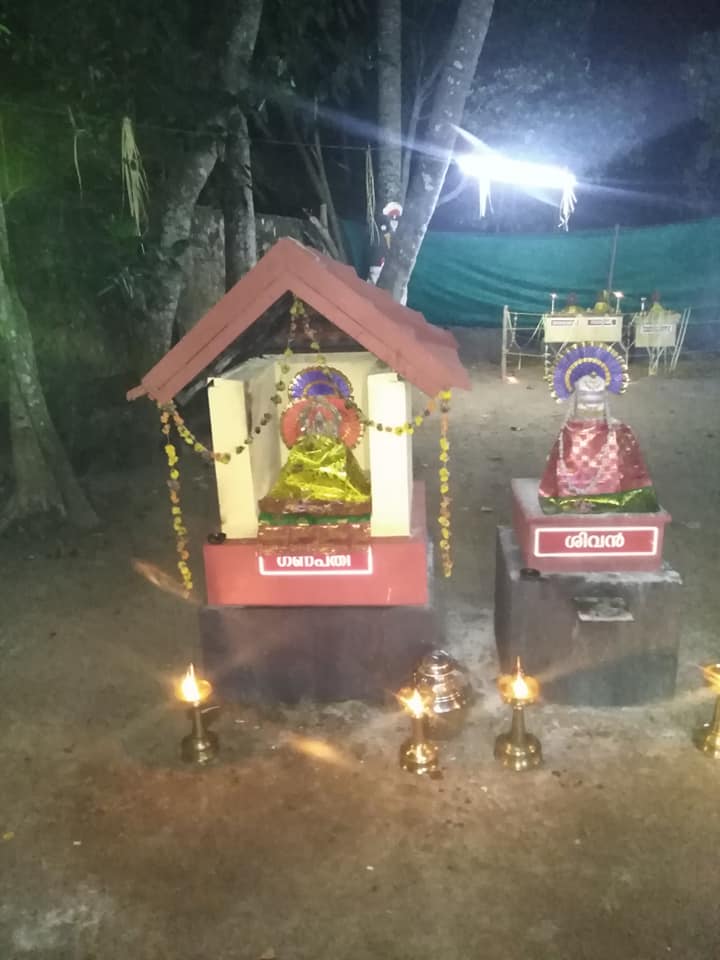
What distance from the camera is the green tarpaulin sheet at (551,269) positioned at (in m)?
14.9

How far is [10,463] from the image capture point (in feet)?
27.7

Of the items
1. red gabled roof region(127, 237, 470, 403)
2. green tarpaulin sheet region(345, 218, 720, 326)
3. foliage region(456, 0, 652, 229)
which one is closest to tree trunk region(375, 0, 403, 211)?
green tarpaulin sheet region(345, 218, 720, 326)

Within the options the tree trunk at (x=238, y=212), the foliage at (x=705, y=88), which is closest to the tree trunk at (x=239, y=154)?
the tree trunk at (x=238, y=212)

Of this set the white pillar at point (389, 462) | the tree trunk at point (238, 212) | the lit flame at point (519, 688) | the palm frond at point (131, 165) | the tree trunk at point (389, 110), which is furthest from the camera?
the tree trunk at point (389, 110)

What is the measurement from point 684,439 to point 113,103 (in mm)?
7564

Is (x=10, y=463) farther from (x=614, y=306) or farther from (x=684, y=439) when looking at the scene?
(x=614, y=306)

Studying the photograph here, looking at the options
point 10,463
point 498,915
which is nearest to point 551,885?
point 498,915

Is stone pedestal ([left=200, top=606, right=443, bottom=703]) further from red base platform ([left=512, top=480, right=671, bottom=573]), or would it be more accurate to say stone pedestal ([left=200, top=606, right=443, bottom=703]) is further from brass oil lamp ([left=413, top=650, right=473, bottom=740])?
red base platform ([left=512, top=480, right=671, bottom=573])

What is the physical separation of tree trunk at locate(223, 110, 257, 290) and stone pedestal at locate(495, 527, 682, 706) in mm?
7014

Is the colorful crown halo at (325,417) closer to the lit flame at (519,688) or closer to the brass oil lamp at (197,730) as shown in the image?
the brass oil lamp at (197,730)

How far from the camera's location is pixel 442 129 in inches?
386

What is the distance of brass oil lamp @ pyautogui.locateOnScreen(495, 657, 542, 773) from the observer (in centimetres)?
372

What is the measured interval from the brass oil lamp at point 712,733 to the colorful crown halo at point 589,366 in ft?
5.33

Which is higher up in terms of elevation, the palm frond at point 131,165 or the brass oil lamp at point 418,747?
the palm frond at point 131,165
